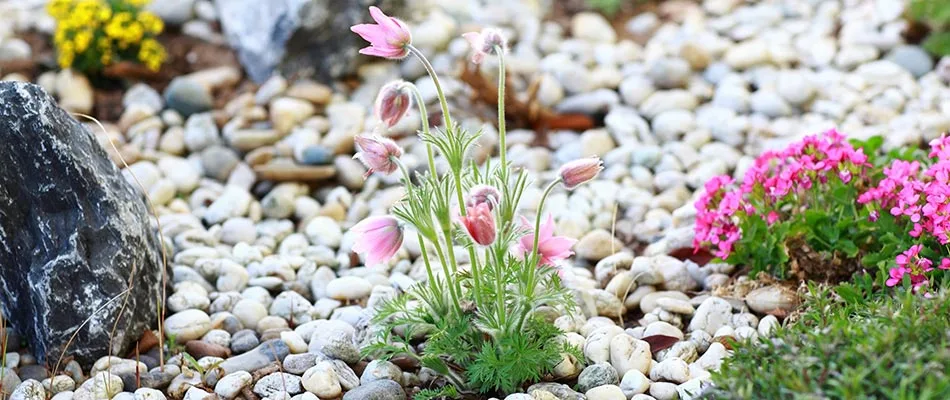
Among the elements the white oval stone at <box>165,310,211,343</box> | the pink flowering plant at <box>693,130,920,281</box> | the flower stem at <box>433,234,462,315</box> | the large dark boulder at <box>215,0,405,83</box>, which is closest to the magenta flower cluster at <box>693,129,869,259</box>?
the pink flowering plant at <box>693,130,920,281</box>

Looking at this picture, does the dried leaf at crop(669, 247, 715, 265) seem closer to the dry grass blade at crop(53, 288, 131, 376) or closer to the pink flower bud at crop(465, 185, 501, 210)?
the pink flower bud at crop(465, 185, 501, 210)

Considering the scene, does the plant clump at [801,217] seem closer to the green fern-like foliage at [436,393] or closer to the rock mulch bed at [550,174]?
the rock mulch bed at [550,174]

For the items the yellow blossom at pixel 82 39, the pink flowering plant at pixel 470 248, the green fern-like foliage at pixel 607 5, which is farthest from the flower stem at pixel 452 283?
the green fern-like foliage at pixel 607 5

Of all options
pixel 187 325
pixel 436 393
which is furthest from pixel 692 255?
pixel 187 325

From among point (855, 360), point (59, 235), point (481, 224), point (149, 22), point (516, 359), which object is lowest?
point (516, 359)

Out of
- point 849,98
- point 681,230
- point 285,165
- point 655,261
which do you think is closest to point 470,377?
point 655,261

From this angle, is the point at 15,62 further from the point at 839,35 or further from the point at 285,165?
the point at 839,35

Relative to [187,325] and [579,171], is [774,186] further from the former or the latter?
[187,325]
